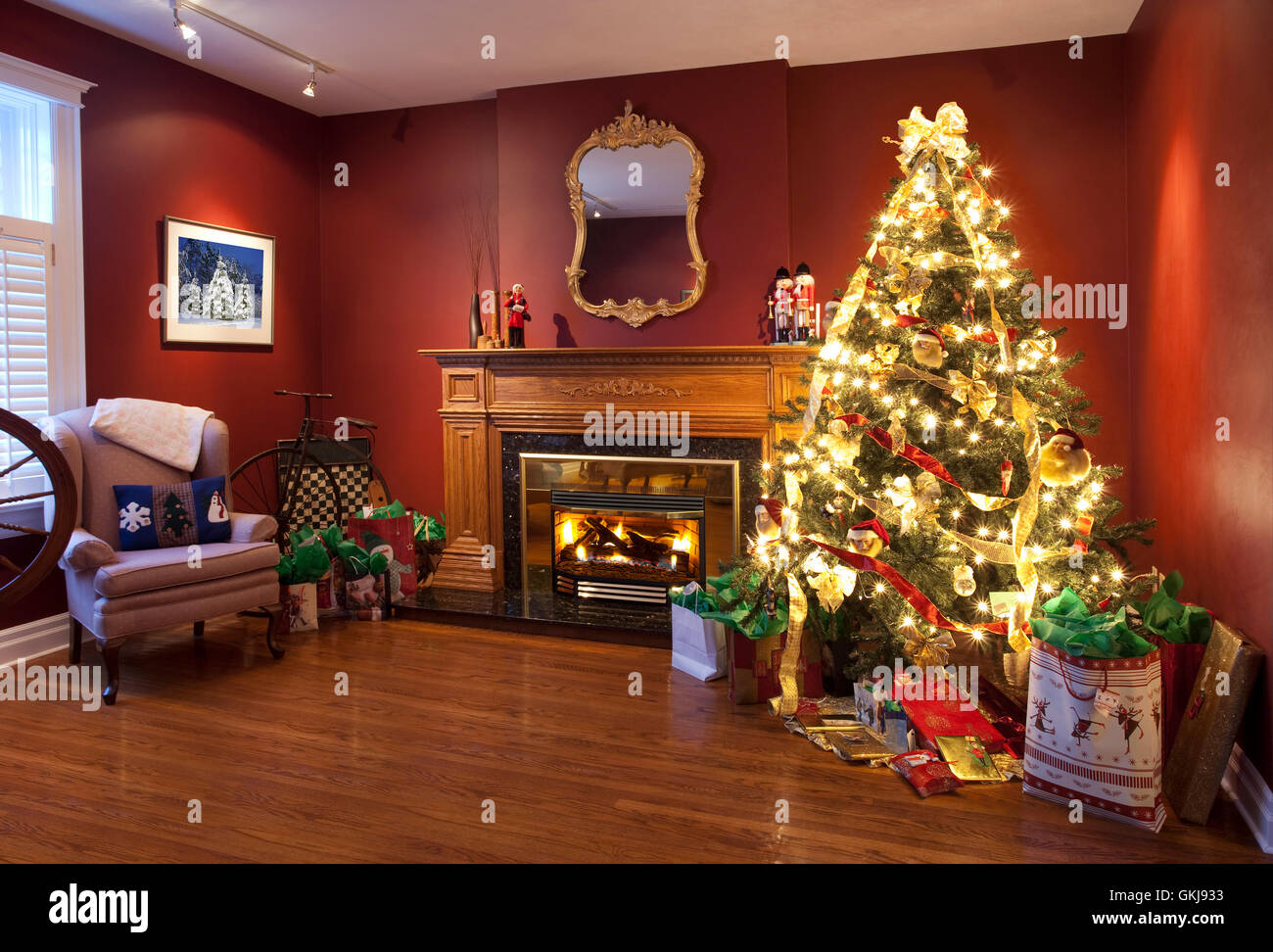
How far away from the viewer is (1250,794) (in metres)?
2.51

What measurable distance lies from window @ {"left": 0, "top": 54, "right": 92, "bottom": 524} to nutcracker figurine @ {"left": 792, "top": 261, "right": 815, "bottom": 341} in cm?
349

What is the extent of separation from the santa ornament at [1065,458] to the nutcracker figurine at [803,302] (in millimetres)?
2135

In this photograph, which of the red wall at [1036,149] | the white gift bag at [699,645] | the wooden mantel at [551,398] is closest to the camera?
the white gift bag at [699,645]

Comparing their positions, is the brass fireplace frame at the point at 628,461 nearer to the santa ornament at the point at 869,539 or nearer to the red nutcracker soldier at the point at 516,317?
the red nutcracker soldier at the point at 516,317

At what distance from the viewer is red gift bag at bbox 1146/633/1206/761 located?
2.74m

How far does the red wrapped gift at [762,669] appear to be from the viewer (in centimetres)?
346

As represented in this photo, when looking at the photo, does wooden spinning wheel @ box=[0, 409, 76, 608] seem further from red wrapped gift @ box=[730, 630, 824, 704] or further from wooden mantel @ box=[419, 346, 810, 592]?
wooden mantel @ box=[419, 346, 810, 592]

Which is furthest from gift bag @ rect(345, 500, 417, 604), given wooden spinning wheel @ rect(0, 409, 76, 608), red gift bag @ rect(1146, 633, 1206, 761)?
red gift bag @ rect(1146, 633, 1206, 761)

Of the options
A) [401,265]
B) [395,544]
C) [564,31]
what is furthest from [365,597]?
[564,31]

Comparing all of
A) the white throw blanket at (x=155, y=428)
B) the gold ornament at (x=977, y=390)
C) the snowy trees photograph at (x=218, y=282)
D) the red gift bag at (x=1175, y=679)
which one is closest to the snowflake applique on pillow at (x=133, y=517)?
the white throw blanket at (x=155, y=428)

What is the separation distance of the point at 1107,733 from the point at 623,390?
2.97 metres

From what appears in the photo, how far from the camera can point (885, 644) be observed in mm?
3367

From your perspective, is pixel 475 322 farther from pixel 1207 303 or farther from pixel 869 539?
pixel 1207 303
